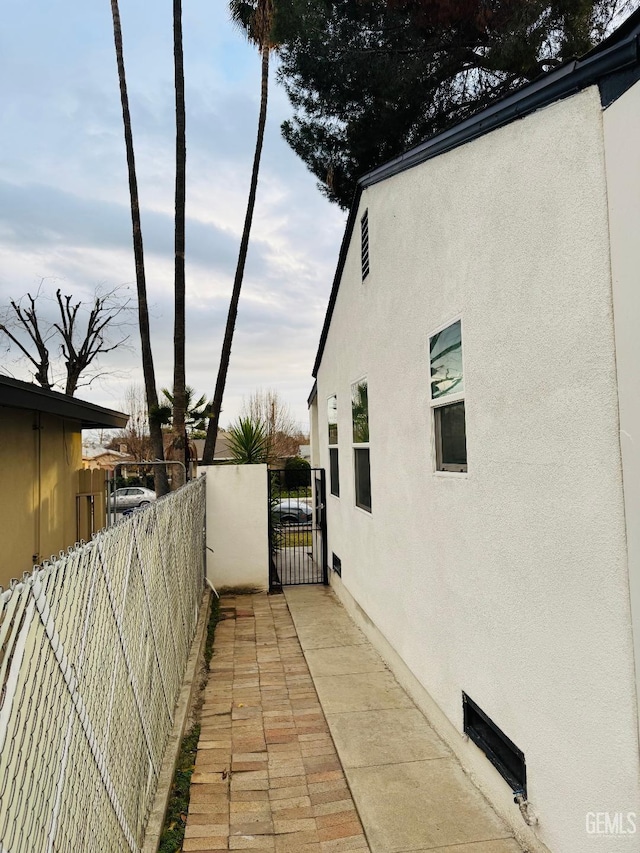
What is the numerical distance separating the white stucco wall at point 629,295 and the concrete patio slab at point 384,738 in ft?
7.71

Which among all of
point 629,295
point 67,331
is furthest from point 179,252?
point 67,331

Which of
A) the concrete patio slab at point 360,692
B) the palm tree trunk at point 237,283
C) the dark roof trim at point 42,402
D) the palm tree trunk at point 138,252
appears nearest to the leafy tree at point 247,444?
the palm tree trunk at point 237,283

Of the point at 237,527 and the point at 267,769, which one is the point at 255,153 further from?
the point at 267,769

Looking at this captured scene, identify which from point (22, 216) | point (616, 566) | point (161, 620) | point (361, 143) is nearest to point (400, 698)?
point (161, 620)

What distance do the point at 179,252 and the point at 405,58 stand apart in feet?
16.6

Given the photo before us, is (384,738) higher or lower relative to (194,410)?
lower

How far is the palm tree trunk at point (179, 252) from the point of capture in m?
10.5

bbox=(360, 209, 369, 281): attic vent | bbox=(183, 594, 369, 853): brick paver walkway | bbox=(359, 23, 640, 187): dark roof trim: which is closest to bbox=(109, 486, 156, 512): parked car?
bbox=(183, 594, 369, 853): brick paver walkway

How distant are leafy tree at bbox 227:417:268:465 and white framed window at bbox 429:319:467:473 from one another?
674cm

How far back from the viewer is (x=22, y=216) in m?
20.1

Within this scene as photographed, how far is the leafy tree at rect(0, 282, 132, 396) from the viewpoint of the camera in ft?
73.7

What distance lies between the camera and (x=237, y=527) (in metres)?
9.48

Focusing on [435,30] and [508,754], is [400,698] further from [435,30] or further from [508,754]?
[435,30]

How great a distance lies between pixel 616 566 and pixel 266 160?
13.2 metres
